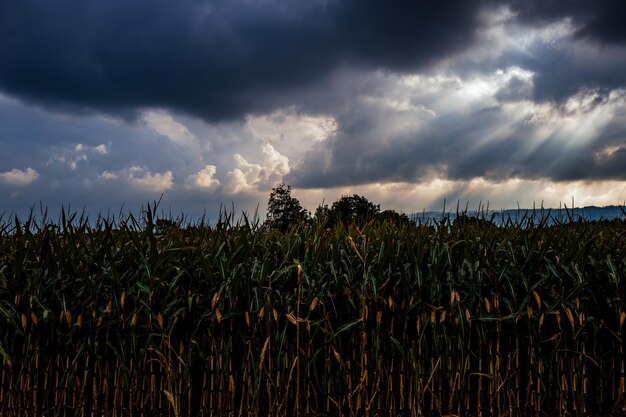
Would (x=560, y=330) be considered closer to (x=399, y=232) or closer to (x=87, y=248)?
(x=399, y=232)

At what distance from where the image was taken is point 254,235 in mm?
4098

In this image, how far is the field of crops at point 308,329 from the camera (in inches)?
140

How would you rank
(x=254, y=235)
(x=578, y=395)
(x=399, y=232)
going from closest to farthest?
1. (x=578, y=395)
2. (x=254, y=235)
3. (x=399, y=232)

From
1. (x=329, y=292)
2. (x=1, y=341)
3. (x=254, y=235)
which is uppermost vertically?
(x=254, y=235)

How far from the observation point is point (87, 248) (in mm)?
4102

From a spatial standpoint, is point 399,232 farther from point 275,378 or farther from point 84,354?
point 84,354

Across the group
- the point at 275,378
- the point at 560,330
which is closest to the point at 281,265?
the point at 275,378

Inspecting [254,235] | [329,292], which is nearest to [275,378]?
[329,292]

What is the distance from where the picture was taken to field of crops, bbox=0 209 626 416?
3561mm

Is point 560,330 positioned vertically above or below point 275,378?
above

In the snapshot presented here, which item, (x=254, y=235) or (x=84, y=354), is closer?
(x=84, y=354)

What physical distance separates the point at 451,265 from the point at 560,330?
0.93m

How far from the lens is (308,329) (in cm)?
344

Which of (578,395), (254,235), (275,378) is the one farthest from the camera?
(254,235)
